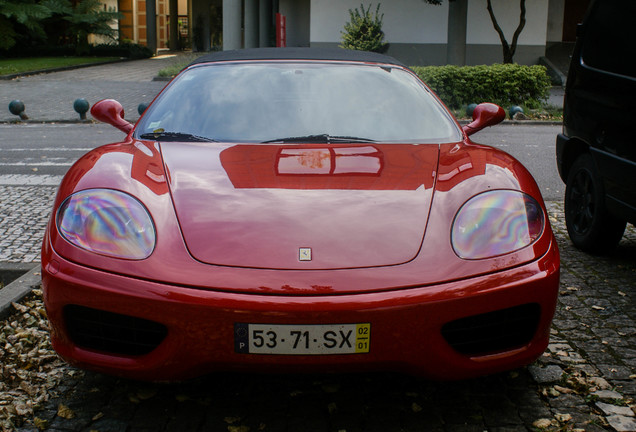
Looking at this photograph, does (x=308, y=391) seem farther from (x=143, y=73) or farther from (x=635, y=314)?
(x=143, y=73)

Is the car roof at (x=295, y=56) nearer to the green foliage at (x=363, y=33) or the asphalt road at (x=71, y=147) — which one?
the asphalt road at (x=71, y=147)

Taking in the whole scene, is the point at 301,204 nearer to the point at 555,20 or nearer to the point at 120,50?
→ the point at 555,20

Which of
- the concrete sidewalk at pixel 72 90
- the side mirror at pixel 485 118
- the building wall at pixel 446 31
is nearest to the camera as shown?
the side mirror at pixel 485 118

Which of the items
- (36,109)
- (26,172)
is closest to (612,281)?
(26,172)

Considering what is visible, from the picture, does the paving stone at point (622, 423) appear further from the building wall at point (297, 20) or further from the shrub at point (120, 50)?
the shrub at point (120, 50)

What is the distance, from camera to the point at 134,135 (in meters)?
3.36

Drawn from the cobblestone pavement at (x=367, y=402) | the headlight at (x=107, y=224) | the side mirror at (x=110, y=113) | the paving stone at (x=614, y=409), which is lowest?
the cobblestone pavement at (x=367, y=402)

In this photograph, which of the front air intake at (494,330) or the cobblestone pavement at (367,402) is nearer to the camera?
the front air intake at (494,330)

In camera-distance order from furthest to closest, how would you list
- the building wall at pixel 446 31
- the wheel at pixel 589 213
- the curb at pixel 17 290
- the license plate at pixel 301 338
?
the building wall at pixel 446 31, the wheel at pixel 589 213, the curb at pixel 17 290, the license plate at pixel 301 338

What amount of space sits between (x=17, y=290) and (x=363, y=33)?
19.8 metres

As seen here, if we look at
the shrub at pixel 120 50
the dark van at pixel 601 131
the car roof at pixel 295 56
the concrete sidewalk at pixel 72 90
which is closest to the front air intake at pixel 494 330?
the dark van at pixel 601 131

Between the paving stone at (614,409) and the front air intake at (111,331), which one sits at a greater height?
the front air intake at (111,331)

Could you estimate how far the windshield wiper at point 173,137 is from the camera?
323cm

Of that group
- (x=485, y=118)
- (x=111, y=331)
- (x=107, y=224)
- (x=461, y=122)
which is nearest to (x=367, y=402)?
(x=111, y=331)
